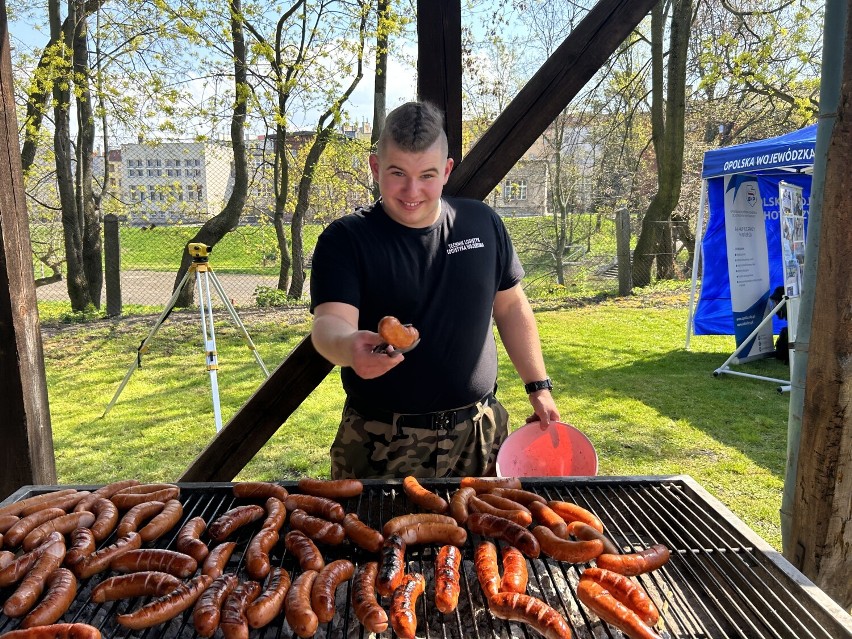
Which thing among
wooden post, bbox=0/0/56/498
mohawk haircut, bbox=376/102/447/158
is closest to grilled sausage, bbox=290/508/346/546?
mohawk haircut, bbox=376/102/447/158

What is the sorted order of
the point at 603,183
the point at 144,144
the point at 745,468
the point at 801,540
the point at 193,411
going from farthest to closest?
the point at 603,183 → the point at 144,144 → the point at 193,411 → the point at 745,468 → the point at 801,540

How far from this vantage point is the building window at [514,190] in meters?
15.1

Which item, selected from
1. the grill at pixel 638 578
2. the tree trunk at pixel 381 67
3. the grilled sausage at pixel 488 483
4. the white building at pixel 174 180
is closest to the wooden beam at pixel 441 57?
the grilled sausage at pixel 488 483

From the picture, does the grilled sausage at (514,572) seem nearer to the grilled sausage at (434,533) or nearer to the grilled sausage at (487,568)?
the grilled sausage at (487,568)

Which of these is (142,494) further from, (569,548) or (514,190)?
(514,190)

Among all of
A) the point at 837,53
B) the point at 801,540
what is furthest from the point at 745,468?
the point at 837,53

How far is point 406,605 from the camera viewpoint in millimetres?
1662

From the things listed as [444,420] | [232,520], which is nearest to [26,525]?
[232,520]

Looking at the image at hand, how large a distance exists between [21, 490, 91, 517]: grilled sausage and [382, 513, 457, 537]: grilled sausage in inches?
45.6

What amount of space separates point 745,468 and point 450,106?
14.0 ft

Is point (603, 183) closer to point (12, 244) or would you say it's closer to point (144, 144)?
point (144, 144)

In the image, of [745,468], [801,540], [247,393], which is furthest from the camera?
[247,393]

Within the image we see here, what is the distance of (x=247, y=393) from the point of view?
24.7ft

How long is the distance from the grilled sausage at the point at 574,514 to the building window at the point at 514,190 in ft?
44.4
